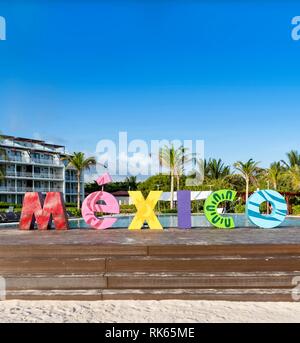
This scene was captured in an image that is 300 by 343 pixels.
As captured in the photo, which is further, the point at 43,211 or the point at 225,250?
the point at 43,211

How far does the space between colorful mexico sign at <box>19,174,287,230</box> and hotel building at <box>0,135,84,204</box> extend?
49550mm

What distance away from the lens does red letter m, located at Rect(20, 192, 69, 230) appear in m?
13.0

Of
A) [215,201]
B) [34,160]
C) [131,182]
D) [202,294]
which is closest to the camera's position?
[202,294]

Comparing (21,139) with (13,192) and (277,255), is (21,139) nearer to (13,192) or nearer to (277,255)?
(13,192)

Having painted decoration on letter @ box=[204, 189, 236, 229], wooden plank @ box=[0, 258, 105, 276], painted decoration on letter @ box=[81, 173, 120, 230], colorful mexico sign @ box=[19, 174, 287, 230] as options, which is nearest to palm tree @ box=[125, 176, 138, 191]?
colorful mexico sign @ box=[19, 174, 287, 230]

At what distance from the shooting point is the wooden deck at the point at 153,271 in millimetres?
7512

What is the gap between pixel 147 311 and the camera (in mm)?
6836

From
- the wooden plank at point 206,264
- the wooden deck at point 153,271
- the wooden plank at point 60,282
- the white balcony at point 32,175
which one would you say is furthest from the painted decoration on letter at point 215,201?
the white balcony at point 32,175

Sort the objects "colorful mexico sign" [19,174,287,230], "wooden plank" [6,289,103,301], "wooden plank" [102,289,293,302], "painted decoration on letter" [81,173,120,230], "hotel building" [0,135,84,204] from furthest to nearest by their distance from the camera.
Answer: "hotel building" [0,135,84,204], "painted decoration on letter" [81,173,120,230], "colorful mexico sign" [19,174,287,230], "wooden plank" [6,289,103,301], "wooden plank" [102,289,293,302]

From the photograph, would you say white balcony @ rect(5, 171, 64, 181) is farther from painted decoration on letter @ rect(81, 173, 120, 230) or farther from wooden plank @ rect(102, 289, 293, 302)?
wooden plank @ rect(102, 289, 293, 302)

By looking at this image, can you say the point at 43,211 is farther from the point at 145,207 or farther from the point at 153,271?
the point at 153,271

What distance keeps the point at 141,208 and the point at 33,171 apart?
57.2 metres

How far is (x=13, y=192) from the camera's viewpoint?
6172 cm

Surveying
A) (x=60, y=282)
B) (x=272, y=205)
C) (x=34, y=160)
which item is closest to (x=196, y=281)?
(x=60, y=282)
